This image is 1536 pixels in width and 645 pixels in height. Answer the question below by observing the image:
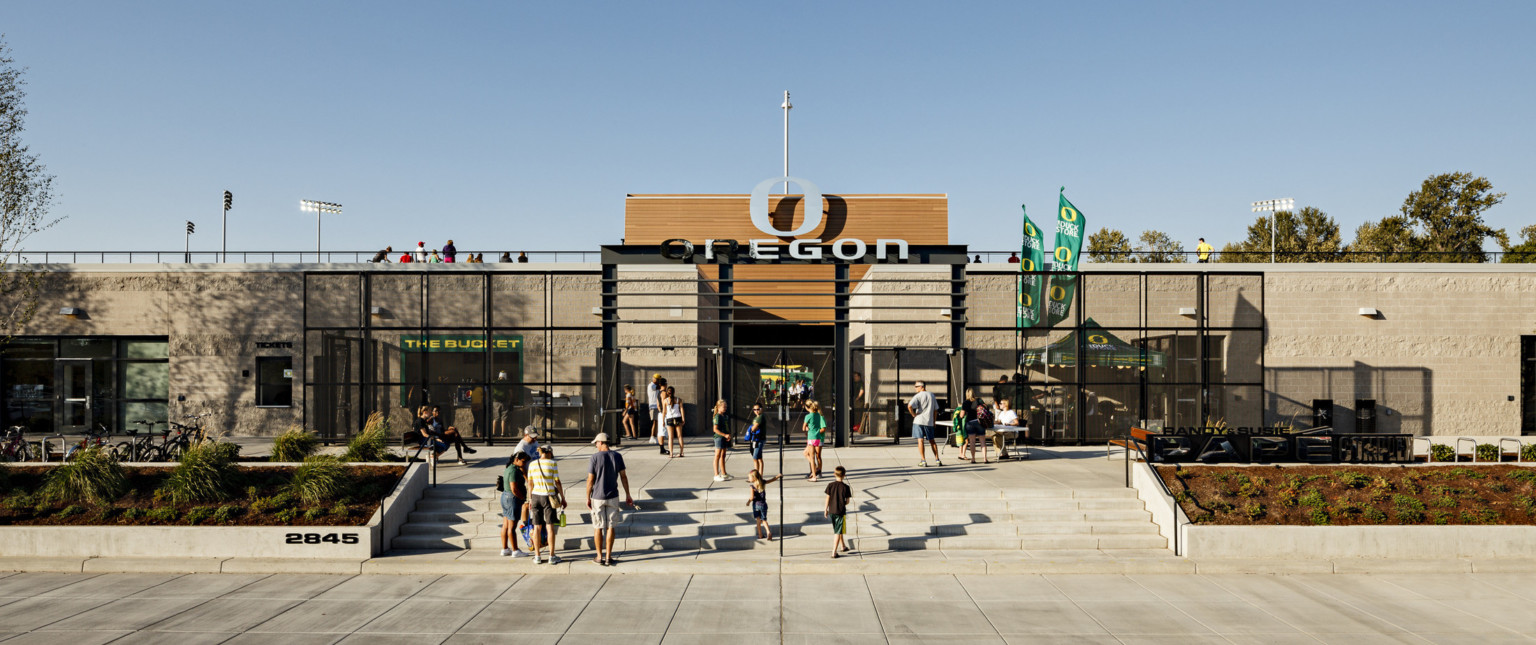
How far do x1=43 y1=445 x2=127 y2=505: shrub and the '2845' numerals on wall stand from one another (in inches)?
142

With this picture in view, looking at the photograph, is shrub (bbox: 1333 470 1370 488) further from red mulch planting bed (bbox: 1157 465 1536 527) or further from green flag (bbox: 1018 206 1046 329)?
green flag (bbox: 1018 206 1046 329)

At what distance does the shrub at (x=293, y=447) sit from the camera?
49.6ft

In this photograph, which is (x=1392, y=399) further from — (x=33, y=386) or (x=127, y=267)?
(x=33, y=386)

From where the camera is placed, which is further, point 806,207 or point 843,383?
point 806,207

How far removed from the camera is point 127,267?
2492cm

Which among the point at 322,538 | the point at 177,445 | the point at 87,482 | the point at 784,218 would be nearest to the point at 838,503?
the point at 322,538

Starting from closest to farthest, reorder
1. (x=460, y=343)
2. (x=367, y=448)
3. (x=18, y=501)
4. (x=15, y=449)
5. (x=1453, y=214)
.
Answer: (x=18, y=501)
(x=367, y=448)
(x=15, y=449)
(x=460, y=343)
(x=1453, y=214)

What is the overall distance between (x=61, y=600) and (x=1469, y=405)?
106 ft

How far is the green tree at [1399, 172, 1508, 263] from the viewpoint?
157 ft

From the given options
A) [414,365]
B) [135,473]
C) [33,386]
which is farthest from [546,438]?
[33,386]

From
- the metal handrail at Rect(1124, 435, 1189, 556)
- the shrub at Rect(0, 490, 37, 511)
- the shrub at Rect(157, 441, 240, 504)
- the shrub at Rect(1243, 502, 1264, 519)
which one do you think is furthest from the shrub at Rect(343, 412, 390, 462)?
the shrub at Rect(1243, 502, 1264, 519)

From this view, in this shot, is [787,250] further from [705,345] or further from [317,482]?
[317,482]

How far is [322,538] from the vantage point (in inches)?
468

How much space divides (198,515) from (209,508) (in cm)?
25
